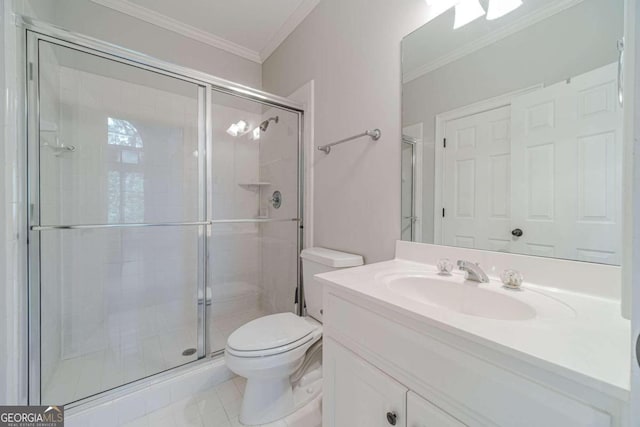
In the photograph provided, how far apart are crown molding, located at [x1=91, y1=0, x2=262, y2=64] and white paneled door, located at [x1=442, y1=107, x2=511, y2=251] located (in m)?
2.04

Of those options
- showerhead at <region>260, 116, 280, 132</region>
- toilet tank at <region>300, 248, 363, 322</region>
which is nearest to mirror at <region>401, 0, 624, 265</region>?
toilet tank at <region>300, 248, 363, 322</region>

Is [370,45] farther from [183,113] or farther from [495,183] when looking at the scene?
[183,113]

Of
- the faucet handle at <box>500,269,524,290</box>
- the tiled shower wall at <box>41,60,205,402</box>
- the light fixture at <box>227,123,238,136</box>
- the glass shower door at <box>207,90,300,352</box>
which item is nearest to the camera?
the faucet handle at <box>500,269,524,290</box>

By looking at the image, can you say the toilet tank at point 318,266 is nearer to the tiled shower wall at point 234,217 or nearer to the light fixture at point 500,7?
the tiled shower wall at point 234,217

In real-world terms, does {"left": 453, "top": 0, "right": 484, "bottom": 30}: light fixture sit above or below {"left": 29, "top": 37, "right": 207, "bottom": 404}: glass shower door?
above

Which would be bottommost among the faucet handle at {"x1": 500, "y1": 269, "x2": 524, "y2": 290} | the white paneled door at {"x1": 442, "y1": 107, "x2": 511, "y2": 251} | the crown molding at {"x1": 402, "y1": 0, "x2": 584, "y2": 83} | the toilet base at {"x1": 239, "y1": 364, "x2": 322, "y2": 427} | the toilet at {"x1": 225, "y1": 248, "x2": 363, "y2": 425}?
the toilet base at {"x1": 239, "y1": 364, "x2": 322, "y2": 427}

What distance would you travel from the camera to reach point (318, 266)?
4.77 ft

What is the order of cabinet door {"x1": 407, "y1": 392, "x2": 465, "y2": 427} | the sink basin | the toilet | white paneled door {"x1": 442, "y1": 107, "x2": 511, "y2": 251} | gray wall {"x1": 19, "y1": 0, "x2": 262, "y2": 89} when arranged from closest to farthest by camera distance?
cabinet door {"x1": 407, "y1": 392, "x2": 465, "y2": 427}
the sink basin
white paneled door {"x1": 442, "y1": 107, "x2": 511, "y2": 251}
the toilet
gray wall {"x1": 19, "y1": 0, "x2": 262, "y2": 89}

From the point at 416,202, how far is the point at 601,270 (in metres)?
0.61

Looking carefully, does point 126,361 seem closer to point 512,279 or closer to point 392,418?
point 392,418

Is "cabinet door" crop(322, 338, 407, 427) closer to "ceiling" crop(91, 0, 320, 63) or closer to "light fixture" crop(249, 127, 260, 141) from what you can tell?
"light fixture" crop(249, 127, 260, 141)

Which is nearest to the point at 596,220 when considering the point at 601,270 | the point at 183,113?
the point at 601,270

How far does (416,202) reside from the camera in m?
1.15

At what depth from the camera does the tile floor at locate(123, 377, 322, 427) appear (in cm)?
121
